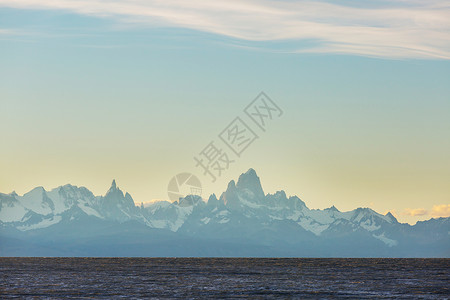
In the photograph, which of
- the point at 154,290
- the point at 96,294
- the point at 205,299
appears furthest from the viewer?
the point at 154,290

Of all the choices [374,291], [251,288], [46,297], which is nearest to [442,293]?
[374,291]

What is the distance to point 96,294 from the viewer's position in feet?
470

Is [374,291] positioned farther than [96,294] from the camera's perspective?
Yes

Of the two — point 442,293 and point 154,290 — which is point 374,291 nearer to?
point 442,293

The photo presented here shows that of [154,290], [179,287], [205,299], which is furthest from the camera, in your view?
[179,287]

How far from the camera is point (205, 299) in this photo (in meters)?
135

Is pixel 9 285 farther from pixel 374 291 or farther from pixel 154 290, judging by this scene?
pixel 374 291

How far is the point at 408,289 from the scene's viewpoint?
165 m

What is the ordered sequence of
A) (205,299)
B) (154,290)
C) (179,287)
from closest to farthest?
(205,299) → (154,290) → (179,287)

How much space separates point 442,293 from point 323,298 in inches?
1120

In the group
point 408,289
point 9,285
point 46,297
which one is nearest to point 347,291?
point 408,289

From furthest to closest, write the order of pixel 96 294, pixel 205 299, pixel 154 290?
pixel 154 290 → pixel 96 294 → pixel 205 299

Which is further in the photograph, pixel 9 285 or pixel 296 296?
pixel 9 285

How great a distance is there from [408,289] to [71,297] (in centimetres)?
7322
